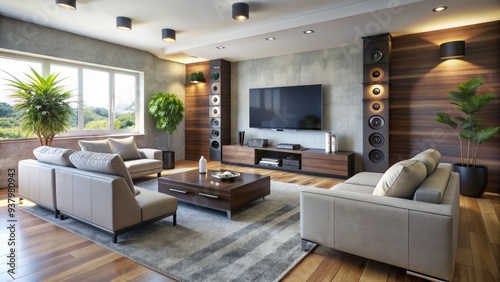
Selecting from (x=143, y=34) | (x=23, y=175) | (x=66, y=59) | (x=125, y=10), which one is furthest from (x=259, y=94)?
(x=23, y=175)

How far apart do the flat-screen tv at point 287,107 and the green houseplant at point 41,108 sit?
3.71 metres

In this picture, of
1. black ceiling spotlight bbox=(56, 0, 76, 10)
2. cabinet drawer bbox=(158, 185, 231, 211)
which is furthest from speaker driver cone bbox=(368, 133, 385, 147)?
black ceiling spotlight bbox=(56, 0, 76, 10)

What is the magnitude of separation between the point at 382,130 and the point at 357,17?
1975 millimetres

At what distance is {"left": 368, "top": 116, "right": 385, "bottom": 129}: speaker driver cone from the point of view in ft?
15.9

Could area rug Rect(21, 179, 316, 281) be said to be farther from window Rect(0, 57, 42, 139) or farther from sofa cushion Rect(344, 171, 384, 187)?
window Rect(0, 57, 42, 139)

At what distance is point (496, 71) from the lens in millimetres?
4098

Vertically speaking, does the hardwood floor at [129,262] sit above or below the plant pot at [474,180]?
below

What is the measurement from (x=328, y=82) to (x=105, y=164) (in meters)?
4.52

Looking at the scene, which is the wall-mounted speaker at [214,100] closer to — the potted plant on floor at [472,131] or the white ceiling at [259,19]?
the white ceiling at [259,19]

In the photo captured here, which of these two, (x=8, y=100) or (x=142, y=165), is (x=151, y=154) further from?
(x=8, y=100)

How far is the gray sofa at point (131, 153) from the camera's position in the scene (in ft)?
14.5

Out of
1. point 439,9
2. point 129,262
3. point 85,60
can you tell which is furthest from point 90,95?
point 439,9

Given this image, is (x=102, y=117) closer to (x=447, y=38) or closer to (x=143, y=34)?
(x=143, y=34)

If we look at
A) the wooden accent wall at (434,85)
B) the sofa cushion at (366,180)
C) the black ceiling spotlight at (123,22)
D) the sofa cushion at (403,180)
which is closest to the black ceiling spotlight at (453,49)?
the wooden accent wall at (434,85)
